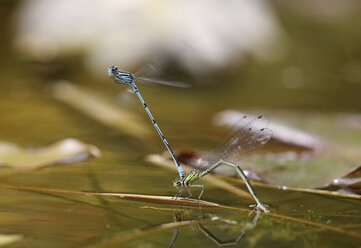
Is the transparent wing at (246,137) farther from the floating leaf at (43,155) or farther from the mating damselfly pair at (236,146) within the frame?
the floating leaf at (43,155)

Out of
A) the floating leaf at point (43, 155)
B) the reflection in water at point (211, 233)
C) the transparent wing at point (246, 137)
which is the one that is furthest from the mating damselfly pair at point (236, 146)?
the floating leaf at point (43, 155)

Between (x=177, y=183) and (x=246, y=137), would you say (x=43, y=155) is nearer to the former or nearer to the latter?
(x=177, y=183)

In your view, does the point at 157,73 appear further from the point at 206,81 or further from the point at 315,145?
the point at 206,81

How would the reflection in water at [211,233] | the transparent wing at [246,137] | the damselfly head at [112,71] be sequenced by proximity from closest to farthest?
the reflection in water at [211,233], the transparent wing at [246,137], the damselfly head at [112,71]

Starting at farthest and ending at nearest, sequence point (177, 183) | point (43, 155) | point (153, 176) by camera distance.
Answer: point (43, 155), point (153, 176), point (177, 183)

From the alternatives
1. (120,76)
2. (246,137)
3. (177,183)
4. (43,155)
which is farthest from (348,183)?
(43,155)
